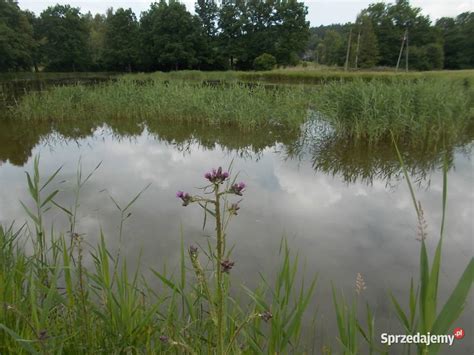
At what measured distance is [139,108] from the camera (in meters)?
9.91

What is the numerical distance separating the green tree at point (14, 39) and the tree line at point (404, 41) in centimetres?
3478

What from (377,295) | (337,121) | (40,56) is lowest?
(377,295)

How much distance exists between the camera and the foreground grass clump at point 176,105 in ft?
27.5

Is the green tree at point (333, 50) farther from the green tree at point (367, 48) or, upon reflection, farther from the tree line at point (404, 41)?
the green tree at point (367, 48)

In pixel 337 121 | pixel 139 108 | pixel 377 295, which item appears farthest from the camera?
pixel 139 108

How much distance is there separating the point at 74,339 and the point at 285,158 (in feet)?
16.6

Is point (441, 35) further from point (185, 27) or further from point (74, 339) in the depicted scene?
point (74, 339)

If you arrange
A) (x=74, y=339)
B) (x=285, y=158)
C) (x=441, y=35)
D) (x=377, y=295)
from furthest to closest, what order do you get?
1. (x=441, y=35)
2. (x=285, y=158)
3. (x=377, y=295)
4. (x=74, y=339)

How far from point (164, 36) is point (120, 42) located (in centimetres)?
523

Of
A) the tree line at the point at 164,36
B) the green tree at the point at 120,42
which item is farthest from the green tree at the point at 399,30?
the green tree at the point at 120,42

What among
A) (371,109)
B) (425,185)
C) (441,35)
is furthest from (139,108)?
(441,35)

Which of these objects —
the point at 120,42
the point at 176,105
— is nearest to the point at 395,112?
the point at 176,105

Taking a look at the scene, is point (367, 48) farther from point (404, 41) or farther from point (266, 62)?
point (266, 62)

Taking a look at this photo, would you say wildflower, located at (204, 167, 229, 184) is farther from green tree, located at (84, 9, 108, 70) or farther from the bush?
green tree, located at (84, 9, 108, 70)
